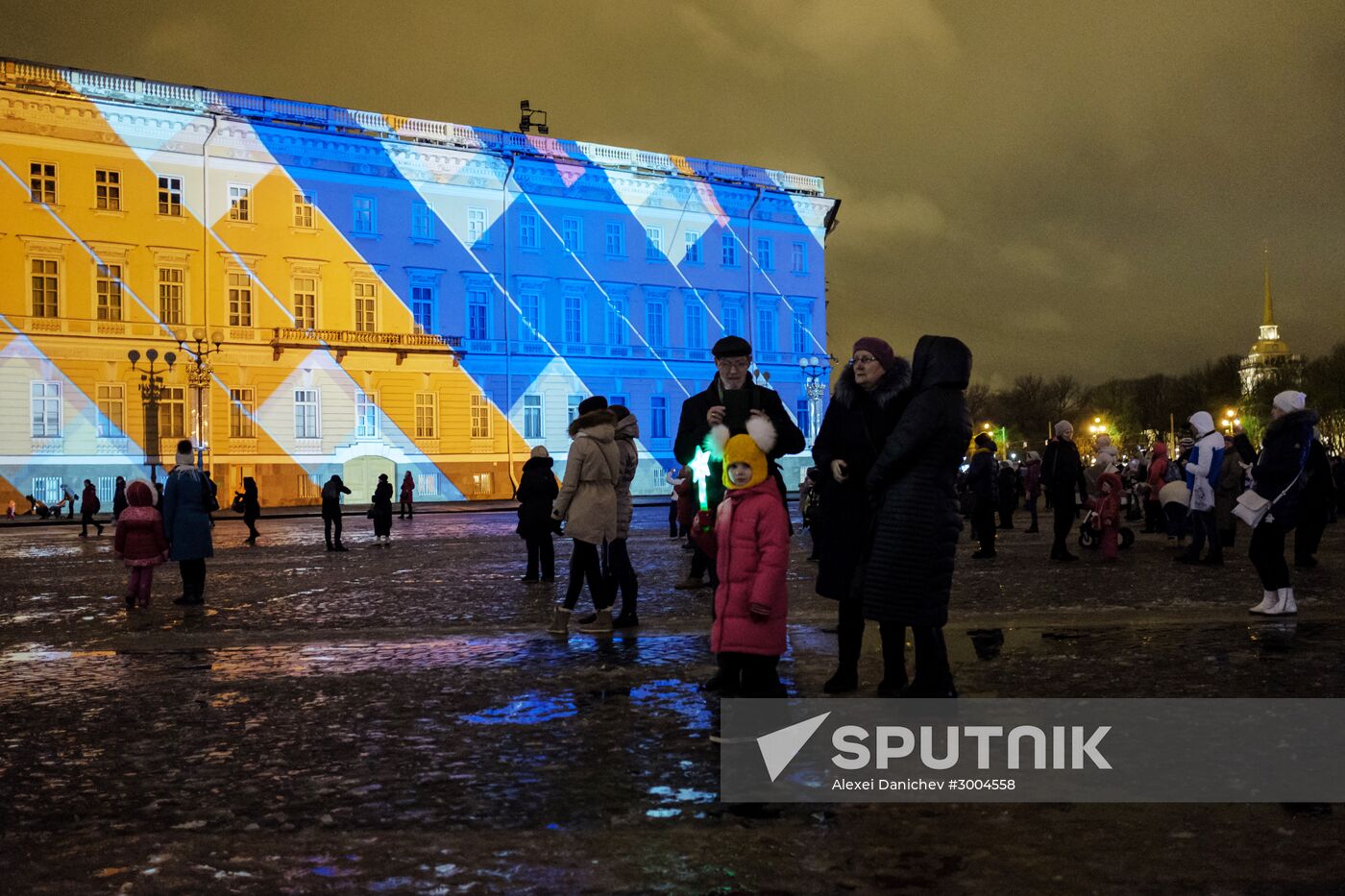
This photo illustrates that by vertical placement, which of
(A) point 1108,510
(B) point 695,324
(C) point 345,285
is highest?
(C) point 345,285

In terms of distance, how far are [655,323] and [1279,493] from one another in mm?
51141

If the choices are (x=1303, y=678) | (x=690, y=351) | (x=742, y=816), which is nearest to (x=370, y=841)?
(x=742, y=816)

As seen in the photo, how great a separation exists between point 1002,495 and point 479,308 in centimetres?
3191

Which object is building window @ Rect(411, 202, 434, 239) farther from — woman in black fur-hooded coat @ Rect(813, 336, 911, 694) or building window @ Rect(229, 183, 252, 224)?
woman in black fur-hooded coat @ Rect(813, 336, 911, 694)

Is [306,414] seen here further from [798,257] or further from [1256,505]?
[1256,505]

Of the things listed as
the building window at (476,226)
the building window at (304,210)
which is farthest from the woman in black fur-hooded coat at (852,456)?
the building window at (476,226)

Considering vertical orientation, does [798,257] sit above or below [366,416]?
above

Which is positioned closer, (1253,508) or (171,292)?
(1253,508)

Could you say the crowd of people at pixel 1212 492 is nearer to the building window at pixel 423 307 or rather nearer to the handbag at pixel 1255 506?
the handbag at pixel 1255 506

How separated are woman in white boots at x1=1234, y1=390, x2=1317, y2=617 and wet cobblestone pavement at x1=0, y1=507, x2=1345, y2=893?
32 centimetres

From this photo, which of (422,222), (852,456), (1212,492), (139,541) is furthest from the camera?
(422,222)

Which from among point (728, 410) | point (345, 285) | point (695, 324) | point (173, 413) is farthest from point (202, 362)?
point (728, 410)

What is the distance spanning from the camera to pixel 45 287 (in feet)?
151

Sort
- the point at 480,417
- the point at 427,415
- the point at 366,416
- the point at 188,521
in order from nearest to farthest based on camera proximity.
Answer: the point at 188,521
the point at 366,416
the point at 427,415
the point at 480,417
